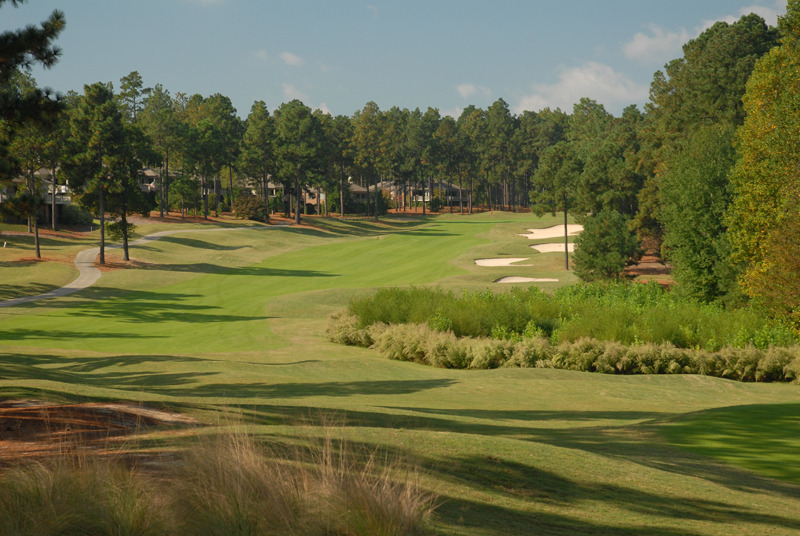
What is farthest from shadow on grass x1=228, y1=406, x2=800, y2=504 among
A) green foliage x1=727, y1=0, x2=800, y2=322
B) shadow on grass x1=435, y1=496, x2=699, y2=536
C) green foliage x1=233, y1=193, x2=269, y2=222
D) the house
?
the house

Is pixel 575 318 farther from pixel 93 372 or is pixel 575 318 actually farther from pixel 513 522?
pixel 513 522

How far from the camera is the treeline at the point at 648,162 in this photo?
28188 millimetres

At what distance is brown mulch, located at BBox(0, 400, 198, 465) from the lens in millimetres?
7969

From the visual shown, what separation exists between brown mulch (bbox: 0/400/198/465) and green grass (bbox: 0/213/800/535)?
2.43 ft

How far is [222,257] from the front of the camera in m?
63.4

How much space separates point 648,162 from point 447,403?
1757 inches

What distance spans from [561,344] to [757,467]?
13978 millimetres

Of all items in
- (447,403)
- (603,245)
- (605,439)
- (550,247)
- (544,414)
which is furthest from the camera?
(550,247)

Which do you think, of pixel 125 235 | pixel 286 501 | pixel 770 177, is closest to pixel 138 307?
pixel 125 235

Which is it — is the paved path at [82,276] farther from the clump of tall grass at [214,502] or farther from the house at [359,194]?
the house at [359,194]

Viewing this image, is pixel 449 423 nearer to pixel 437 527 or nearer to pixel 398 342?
pixel 437 527

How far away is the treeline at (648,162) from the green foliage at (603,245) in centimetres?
10

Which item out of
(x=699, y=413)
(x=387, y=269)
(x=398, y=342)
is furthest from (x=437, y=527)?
(x=387, y=269)

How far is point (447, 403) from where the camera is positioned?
16391 mm
